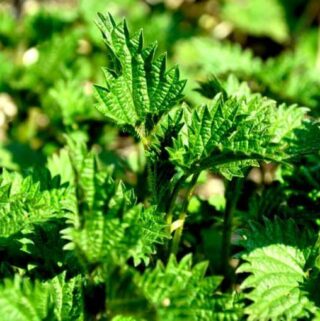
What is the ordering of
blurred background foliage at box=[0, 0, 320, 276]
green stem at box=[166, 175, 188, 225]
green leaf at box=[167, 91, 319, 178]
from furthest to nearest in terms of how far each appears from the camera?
blurred background foliage at box=[0, 0, 320, 276], green stem at box=[166, 175, 188, 225], green leaf at box=[167, 91, 319, 178]

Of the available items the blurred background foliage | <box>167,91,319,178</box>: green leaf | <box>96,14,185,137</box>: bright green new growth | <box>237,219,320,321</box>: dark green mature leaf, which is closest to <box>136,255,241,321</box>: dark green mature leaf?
<box>237,219,320,321</box>: dark green mature leaf

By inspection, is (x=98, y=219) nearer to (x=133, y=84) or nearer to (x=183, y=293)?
(x=183, y=293)

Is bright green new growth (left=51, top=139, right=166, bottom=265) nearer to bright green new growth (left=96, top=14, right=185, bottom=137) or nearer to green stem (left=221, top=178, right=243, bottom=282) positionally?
bright green new growth (left=96, top=14, right=185, bottom=137)

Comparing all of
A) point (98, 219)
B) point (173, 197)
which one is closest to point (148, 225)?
point (173, 197)

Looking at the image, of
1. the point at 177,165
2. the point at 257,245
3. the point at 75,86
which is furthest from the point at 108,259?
the point at 75,86

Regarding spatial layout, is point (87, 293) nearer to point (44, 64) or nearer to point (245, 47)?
point (44, 64)

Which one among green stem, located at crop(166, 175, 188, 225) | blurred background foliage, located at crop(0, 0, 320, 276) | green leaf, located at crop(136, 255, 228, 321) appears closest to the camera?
green leaf, located at crop(136, 255, 228, 321)
